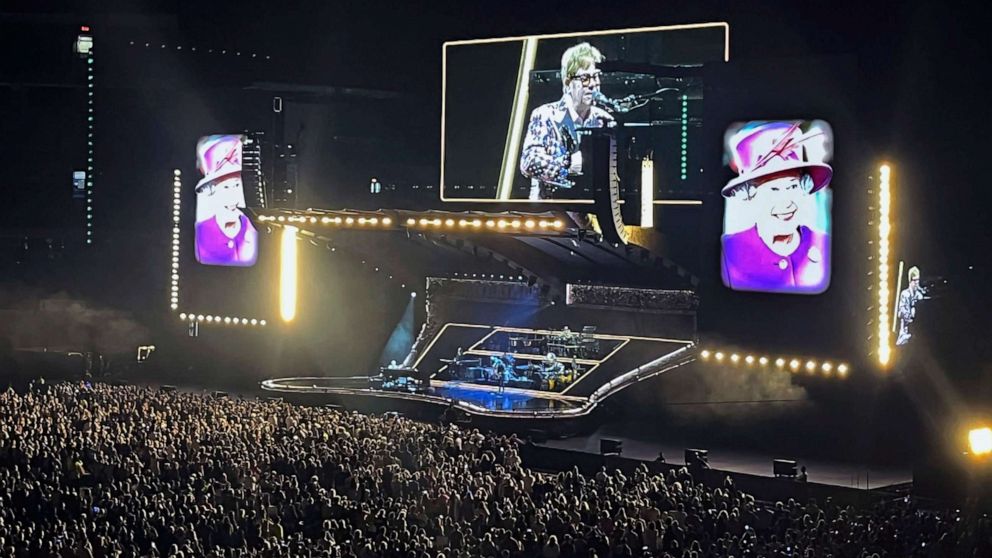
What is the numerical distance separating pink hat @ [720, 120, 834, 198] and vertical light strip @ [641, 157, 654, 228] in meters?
2.33

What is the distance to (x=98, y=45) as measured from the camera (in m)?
34.0

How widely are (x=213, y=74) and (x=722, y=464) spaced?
18678 mm

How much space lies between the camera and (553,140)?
28672 millimetres

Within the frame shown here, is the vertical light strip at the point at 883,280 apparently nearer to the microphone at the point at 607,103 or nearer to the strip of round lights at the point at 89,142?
the microphone at the point at 607,103

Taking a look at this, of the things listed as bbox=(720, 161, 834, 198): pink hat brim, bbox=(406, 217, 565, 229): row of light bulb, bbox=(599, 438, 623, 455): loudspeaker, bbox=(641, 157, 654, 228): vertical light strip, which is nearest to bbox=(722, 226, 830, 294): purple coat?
bbox=(720, 161, 834, 198): pink hat brim

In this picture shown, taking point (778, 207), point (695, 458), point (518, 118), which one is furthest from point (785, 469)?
point (518, 118)

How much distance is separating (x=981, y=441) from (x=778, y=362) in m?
6.04

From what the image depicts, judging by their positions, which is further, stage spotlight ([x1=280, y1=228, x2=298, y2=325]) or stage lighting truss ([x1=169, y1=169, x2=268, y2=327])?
stage lighting truss ([x1=169, y1=169, x2=268, y2=327])

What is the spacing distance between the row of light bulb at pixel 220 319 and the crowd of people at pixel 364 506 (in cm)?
1268

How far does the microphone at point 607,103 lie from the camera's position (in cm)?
2734

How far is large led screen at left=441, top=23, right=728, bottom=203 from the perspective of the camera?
26.7 meters

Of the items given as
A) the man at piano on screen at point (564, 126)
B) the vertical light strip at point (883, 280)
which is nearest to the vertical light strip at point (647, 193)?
the man at piano on screen at point (564, 126)

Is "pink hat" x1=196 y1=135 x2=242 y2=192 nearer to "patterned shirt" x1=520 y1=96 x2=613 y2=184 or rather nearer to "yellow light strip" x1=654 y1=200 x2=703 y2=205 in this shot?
"patterned shirt" x1=520 y1=96 x2=613 y2=184

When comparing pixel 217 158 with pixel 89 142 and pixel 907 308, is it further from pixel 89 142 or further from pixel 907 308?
pixel 907 308
